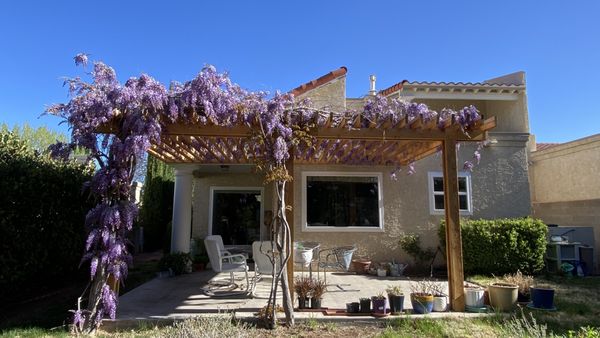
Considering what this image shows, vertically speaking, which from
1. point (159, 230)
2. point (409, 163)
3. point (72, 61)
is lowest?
point (159, 230)

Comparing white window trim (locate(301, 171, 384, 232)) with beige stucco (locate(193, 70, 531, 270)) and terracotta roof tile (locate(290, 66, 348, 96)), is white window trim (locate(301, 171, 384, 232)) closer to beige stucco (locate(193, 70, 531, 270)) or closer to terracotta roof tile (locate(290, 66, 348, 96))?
beige stucco (locate(193, 70, 531, 270))

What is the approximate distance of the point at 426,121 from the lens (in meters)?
6.20

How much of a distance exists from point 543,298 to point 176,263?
783 centimetres

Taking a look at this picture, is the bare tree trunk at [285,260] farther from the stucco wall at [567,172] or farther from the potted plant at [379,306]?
the stucco wall at [567,172]

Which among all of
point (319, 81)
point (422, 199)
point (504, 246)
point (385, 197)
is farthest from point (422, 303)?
point (319, 81)

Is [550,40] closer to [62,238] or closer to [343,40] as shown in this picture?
[343,40]

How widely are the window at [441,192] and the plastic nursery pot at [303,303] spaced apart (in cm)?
572

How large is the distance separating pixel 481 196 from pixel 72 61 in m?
9.82

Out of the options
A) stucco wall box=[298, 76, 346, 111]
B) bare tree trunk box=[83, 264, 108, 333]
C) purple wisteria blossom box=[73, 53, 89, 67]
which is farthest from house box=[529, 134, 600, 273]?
purple wisteria blossom box=[73, 53, 89, 67]

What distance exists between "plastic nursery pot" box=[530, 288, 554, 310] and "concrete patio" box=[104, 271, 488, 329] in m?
1.35

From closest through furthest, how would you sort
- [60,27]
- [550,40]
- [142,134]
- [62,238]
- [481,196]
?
[142,134] < [62,238] < [60,27] < [550,40] < [481,196]

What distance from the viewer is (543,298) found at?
6293 mm

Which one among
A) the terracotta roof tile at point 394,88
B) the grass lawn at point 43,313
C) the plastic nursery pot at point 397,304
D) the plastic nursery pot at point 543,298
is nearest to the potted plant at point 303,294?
the plastic nursery pot at point 397,304

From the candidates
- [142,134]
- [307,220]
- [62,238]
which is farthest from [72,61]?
[307,220]
